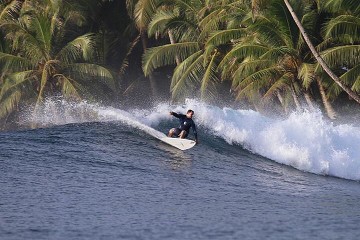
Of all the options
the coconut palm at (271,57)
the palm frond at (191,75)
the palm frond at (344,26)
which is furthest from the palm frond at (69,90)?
the palm frond at (344,26)

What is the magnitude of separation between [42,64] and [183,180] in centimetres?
1783

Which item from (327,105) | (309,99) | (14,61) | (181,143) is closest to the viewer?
(181,143)

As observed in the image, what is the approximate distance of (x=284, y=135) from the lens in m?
23.9

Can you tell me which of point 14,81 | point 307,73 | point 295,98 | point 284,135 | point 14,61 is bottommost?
point 284,135

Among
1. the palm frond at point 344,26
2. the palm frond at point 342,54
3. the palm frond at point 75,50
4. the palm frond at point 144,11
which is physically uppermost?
the palm frond at point 144,11

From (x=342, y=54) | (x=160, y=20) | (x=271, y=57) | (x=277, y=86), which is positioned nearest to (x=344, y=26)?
(x=342, y=54)

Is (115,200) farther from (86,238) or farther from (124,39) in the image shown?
(124,39)

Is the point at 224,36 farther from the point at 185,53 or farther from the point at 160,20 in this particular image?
the point at 160,20

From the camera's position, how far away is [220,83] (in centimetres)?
3544

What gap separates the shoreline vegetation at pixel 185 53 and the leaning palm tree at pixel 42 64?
0.05m

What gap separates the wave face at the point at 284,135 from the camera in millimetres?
22484

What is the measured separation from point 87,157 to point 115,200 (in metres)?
4.24

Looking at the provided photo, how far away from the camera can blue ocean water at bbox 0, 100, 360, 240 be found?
14562 mm

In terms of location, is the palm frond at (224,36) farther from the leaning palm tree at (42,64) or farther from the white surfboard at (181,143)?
the white surfboard at (181,143)
